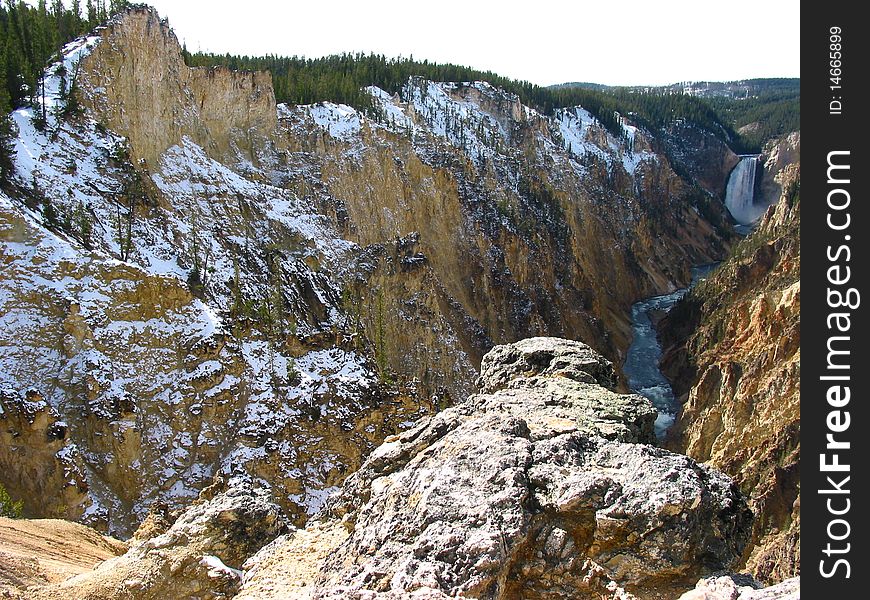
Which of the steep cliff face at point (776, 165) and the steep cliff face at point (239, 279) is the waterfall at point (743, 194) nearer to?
the steep cliff face at point (776, 165)

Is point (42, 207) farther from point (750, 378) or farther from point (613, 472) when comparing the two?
point (750, 378)

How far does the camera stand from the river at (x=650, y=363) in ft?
136

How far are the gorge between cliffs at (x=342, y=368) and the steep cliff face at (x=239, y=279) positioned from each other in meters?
0.13

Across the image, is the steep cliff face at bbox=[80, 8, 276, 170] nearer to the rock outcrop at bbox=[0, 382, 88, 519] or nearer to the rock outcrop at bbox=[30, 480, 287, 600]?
the rock outcrop at bbox=[0, 382, 88, 519]

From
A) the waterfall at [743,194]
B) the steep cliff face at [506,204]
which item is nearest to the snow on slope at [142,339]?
the steep cliff face at [506,204]

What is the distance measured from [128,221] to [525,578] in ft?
79.9

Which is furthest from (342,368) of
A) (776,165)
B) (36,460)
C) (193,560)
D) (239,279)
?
(776,165)

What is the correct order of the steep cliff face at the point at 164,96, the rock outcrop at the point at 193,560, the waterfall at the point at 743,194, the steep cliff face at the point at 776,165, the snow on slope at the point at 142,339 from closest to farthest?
1. the rock outcrop at the point at 193,560
2. the snow on slope at the point at 142,339
3. the steep cliff face at the point at 164,96
4. the steep cliff face at the point at 776,165
5. the waterfall at the point at 743,194

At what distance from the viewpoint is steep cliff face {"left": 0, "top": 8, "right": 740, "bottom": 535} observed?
65.4 ft

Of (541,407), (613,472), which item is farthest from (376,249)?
(613,472)

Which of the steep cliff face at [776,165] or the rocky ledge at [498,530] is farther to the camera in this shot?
the steep cliff face at [776,165]

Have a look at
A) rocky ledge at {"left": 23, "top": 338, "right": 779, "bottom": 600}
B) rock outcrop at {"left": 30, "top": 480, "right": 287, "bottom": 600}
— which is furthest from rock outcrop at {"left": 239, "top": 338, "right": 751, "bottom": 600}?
rock outcrop at {"left": 30, "top": 480, "right": 287, "bottom": 600}

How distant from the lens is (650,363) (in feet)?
167
